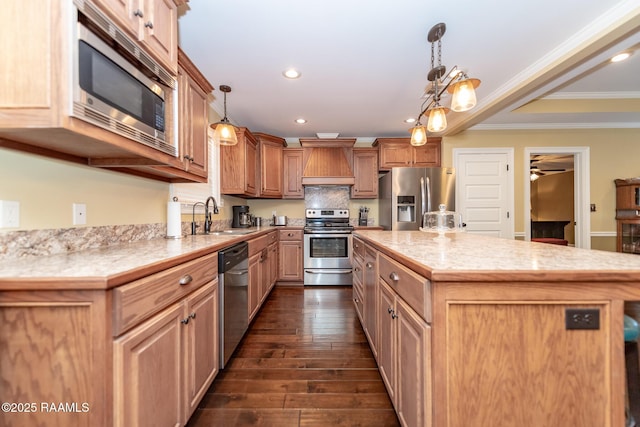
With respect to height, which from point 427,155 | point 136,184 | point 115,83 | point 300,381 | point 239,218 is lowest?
point 300,381

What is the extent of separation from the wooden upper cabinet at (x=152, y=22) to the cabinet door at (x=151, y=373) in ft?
4.02

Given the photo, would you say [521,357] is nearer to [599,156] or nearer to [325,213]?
[325,213]

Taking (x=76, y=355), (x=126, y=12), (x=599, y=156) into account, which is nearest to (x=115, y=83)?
(x=126, y=12)

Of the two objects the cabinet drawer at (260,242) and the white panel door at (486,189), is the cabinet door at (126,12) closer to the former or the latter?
the cabinet drawer at (260,242)

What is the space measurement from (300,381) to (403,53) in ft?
8.53

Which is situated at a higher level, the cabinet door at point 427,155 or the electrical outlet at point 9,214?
the cabinet door at point 427,155

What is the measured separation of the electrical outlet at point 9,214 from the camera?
1040mm

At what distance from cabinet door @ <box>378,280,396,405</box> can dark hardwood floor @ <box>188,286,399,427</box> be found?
18 centimetres

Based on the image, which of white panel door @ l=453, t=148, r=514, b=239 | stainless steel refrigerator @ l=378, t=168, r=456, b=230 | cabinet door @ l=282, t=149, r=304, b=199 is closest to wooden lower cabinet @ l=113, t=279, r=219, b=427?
cabinet door @ l=282, t=149, r=304, b=199

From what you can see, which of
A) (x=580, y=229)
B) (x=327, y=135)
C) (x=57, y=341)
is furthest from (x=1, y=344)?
(x=580, y=229)

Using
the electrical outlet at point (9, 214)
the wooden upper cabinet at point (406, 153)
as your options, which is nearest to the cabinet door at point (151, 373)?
the electrical outlet at point (9, 214)

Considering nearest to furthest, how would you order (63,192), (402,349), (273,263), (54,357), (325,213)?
(54,357), (402,349), (63,192), (273,263), (325,213)

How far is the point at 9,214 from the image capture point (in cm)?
106

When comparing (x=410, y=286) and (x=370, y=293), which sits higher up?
(x=410, y=286)
